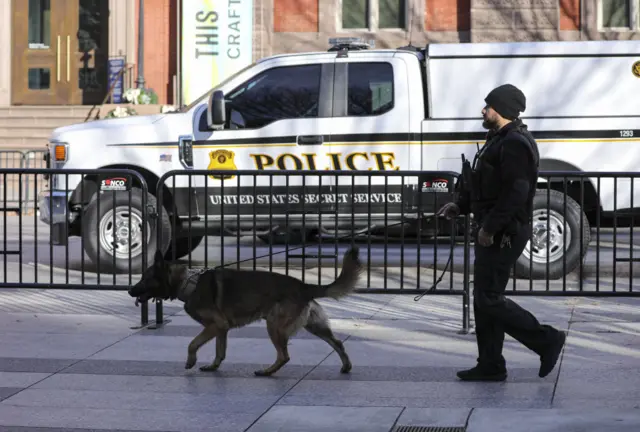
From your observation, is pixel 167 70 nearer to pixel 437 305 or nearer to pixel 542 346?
pixel 437 305

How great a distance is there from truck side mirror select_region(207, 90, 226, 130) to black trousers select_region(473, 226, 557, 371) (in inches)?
226

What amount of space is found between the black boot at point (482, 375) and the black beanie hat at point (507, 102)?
4.71 feet

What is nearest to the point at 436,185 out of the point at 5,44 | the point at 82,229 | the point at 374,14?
the point at 82,229

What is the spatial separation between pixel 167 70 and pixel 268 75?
50.7 ft

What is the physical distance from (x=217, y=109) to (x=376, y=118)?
1626 millimetres

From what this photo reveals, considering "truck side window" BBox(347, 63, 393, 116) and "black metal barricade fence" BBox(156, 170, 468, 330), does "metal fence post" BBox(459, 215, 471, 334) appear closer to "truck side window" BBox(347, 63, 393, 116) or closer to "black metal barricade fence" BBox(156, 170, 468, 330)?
"black metal barricade fence" BBox(156, 170, 468, 330)

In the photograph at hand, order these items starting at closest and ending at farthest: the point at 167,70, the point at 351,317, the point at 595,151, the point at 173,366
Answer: the point at 173,366
the point at 351,317
the point at 595,151
the point at 167,70

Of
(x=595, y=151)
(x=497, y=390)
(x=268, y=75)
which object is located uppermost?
(x=268, y=75)

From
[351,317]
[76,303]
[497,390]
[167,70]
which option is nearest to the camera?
[497,390]

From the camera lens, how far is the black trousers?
682cm

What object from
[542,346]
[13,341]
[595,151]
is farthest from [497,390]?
[595,151]

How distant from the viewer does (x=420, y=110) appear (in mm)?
12406

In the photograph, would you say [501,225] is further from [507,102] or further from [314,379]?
[314,379]

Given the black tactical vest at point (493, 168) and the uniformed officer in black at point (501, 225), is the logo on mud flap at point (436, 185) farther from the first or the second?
the black tactical vest at point (493, 168)
